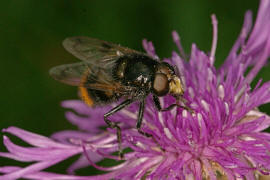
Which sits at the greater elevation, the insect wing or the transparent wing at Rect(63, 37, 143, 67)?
the transparent wing at Rect(63, 37, 143, 67)

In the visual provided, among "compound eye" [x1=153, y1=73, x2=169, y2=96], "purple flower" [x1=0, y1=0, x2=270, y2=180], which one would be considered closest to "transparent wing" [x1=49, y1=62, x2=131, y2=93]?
"compound eye" [x1=153, y1=73, x2=169, y2=96]

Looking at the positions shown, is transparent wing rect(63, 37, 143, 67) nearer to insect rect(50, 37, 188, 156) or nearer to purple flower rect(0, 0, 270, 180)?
insect rect(50, 37, 188, 156)

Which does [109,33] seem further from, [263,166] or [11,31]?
[263,166]

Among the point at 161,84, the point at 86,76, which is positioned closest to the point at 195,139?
the point at 161,84

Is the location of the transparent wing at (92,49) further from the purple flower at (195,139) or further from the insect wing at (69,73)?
the purple flower at (195,139)

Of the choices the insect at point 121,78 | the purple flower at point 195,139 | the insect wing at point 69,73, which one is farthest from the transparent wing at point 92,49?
the purple flower at point 195,139

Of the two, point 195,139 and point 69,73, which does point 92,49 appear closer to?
point 69,73

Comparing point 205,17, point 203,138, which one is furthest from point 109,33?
point 203,138
